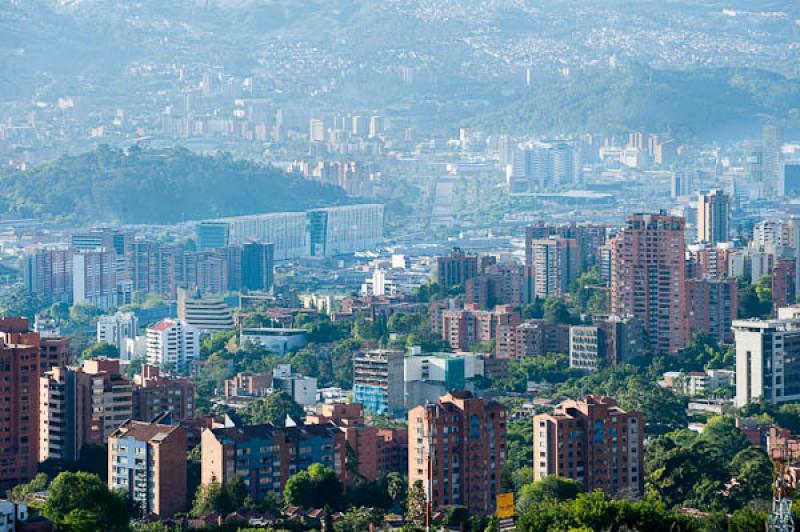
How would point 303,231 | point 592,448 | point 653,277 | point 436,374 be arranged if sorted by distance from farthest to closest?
point 303,231, point 653,277, point 436,374, point 592,448

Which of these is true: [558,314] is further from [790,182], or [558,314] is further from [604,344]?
[790,182]

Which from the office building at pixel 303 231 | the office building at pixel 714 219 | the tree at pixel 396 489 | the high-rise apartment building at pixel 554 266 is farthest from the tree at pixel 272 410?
the office building at pixel 303 231

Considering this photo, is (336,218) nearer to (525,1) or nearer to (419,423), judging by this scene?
(525,1)

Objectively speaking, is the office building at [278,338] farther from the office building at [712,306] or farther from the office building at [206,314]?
the office building at [712,306]

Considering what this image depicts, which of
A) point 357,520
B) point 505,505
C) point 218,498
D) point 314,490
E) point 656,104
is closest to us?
point 505,505

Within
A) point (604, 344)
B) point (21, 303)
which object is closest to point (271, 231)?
point (21, 303)
